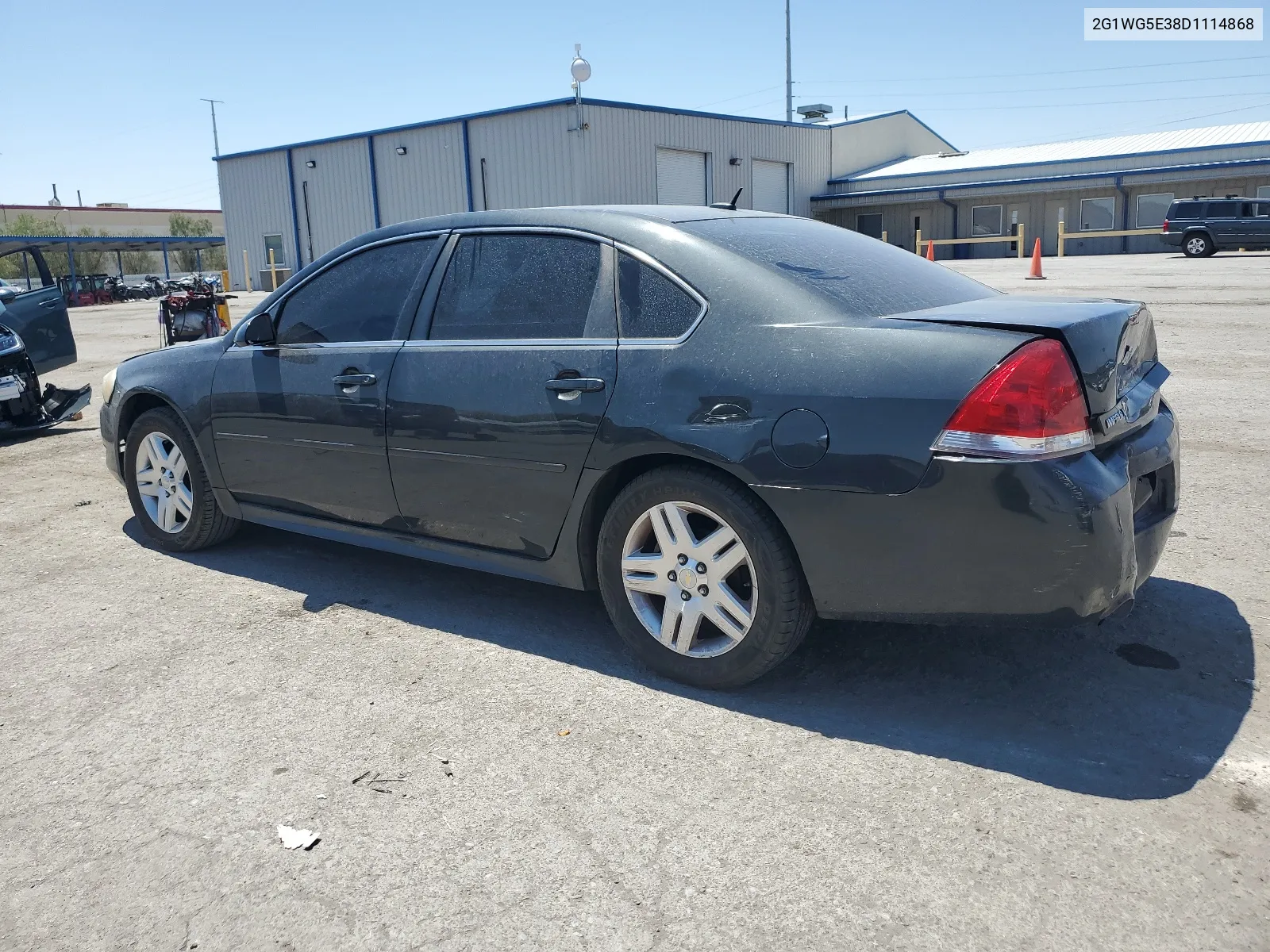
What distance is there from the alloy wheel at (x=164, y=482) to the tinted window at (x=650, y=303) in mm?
2651

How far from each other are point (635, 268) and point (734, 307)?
1.48 feet

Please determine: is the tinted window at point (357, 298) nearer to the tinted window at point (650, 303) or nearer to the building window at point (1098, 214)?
the tinted window at point (650, 303)

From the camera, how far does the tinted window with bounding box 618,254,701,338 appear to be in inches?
140

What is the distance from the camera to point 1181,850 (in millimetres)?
2521

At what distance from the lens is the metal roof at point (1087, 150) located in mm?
38500

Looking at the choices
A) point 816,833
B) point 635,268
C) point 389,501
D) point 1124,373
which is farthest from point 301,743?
point 1124,373

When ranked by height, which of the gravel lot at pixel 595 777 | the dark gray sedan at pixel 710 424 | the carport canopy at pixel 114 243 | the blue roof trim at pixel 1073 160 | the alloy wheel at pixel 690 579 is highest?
the blue roof trim at pixel 1073 160

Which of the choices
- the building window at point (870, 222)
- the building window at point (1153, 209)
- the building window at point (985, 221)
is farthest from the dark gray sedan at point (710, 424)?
the building window at point (870, 222)

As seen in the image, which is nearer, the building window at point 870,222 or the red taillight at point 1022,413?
the red taillight at point 1022,413

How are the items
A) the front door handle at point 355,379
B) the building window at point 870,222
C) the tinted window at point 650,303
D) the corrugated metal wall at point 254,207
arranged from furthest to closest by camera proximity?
the building window at point 870,222 < the corrugated metal wall at point 254,207 < the front door handle at point 355,379 < the tinted window at point 650,303

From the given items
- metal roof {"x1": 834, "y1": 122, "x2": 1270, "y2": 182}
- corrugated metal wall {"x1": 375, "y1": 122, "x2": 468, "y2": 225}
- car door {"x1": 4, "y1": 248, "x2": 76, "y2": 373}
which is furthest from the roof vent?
car door {"x1": 4, "y1": 248, "x2": 76, "y2": 373}

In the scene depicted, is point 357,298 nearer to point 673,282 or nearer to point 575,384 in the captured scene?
point 575,384

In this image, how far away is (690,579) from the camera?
3494mm

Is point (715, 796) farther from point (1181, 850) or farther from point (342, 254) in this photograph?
point (342, 254)
